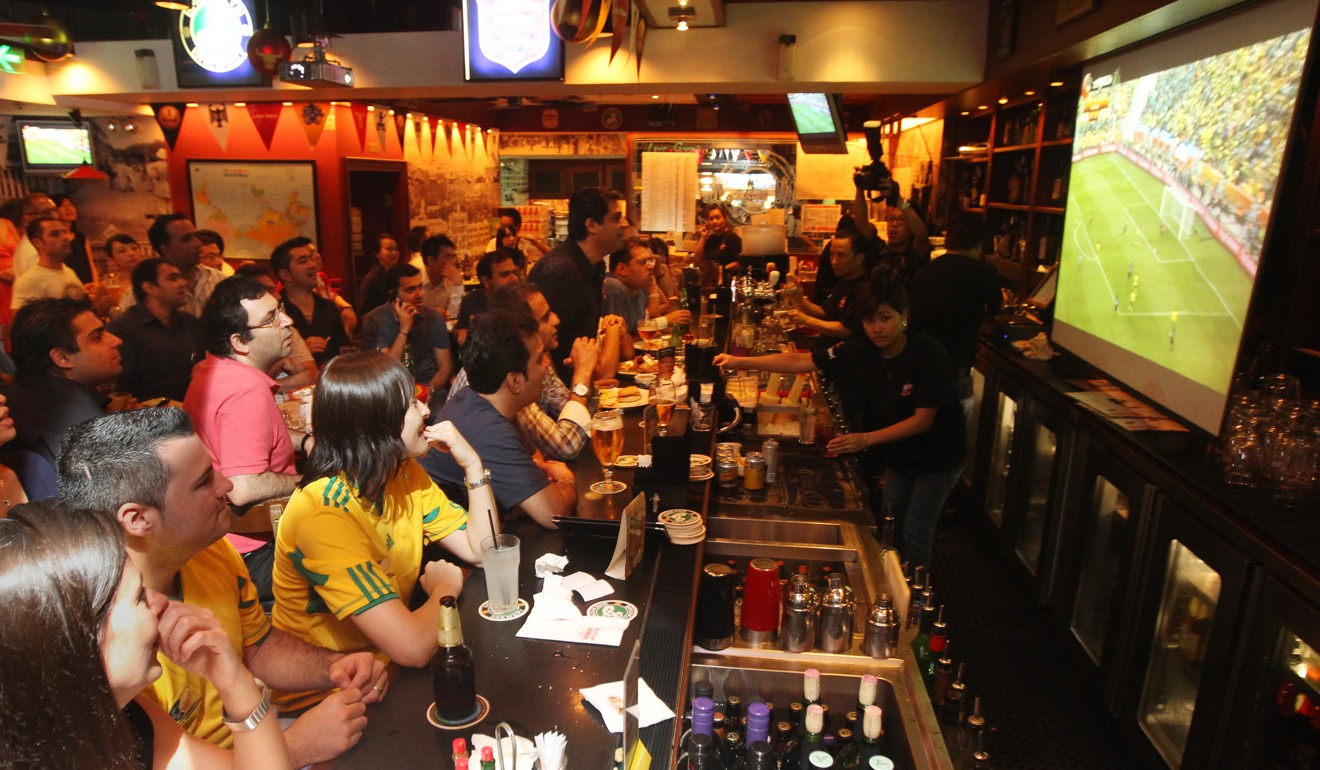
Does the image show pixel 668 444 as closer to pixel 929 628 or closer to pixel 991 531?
pixel 929 628

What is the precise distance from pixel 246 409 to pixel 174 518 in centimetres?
130

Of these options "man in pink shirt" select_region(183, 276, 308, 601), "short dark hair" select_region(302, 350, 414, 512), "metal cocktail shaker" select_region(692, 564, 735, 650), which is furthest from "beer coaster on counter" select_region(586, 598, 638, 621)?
"man in pink shirt" select_region(183, 276, 308, 601)

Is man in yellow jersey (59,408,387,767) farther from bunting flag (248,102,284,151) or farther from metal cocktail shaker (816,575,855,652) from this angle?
bunting flag (248,102,284,151)

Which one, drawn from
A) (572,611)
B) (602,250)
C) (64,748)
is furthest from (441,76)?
(64,748)

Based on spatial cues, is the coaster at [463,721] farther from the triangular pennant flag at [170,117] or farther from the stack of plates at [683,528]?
the triangular pennant flag at [170,117]

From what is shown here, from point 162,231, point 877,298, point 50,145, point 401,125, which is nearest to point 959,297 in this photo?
point 877,298

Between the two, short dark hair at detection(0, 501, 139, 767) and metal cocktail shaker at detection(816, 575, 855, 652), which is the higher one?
short dark hair at detection(0, 501, 139, 767)

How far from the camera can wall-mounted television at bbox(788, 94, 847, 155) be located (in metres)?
7.54

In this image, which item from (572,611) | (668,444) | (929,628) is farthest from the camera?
(668,444)

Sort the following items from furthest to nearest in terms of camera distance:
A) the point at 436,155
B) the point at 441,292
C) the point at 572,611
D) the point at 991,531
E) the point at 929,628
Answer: the point at 436,155, the point at 441,292, the point at 991,531, the point at 929,628, the point at 572,611

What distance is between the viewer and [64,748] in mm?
950

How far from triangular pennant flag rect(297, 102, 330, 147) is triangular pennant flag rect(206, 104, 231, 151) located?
37.3 inches

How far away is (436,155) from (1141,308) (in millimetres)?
8643

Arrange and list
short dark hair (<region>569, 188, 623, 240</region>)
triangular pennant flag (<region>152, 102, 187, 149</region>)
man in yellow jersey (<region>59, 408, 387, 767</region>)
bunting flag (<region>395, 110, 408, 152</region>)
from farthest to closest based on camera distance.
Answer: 1. bunting flag (<region>395, 110, 408, 152</region>)
2. triangular pennant flag (<region>152, 102, 187, 149</region>)
3. short dark hair (<region>569, 188, 623, 240</region>)
4. man in yellow jersey (<region>59, 408, 387, 767</region>)
